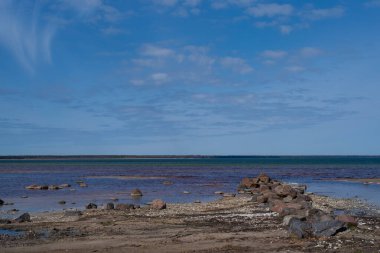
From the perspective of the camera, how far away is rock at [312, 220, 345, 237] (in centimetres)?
1636

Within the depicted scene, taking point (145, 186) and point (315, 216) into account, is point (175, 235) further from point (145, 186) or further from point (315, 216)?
point (145, 186)

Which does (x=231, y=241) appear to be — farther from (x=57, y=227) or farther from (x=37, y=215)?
(x=37, y=215)

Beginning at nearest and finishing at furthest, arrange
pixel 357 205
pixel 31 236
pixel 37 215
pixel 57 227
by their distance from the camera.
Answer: pixel 31 236
pixel 57 227
pixel 37 215
pixel 357 205

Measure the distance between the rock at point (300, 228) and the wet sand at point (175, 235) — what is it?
263 millimetres

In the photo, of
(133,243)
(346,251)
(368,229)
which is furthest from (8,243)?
(368,229)

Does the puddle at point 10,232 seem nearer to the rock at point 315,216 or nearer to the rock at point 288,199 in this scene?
the rock at point 315,216

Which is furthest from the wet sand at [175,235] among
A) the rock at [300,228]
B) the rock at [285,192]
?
the rock at [285,192]

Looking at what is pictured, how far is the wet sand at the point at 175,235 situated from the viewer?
15.3 m

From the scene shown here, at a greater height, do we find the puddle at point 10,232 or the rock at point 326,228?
the rock at point 326,228

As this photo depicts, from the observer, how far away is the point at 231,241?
641 inches

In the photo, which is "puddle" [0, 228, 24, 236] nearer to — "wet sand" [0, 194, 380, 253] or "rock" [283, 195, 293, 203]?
"wet sand" [0, 194, 380, 253]

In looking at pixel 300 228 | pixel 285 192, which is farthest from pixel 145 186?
pixel 300 228

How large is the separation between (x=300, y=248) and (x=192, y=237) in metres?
4.06

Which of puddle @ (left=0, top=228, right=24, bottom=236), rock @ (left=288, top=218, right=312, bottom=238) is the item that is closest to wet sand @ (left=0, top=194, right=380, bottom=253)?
rock @ (left=288, top=218, right=312, bottom=238)
